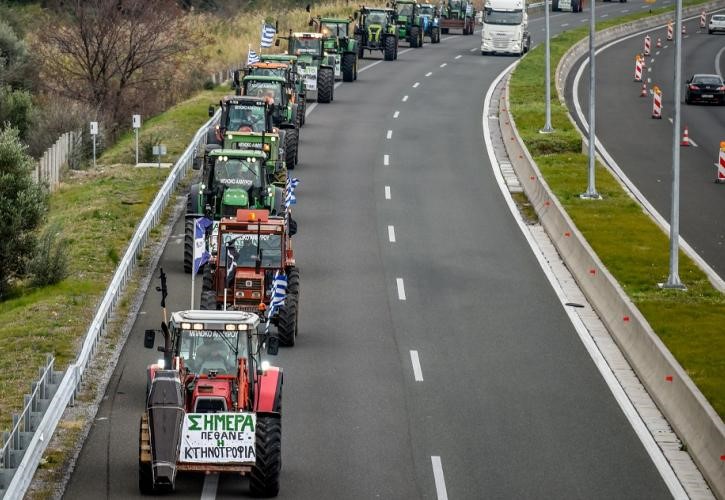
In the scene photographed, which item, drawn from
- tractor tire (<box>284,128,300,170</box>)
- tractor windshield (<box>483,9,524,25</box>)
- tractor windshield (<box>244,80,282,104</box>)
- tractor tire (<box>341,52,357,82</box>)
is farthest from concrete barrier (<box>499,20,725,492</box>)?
tractor windshield (<box>483,9,524,25</box>)

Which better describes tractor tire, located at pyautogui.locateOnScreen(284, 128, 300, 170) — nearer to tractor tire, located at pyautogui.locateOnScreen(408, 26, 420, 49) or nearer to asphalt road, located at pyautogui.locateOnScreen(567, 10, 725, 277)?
asphalt road, located at pyautogui.locateOnScreen(567, 10, 725, 277)

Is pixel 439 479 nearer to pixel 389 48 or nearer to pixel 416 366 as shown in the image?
pixel 416 366

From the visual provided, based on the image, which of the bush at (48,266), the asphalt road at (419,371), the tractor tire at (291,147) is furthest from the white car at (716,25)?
the bush at (48,266)

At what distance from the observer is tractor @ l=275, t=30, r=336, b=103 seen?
57.8 meters

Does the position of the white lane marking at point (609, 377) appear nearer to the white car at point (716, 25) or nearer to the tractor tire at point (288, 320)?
the tractor tire at point (288, 320)

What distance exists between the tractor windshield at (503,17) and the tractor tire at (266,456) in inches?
→ 2463

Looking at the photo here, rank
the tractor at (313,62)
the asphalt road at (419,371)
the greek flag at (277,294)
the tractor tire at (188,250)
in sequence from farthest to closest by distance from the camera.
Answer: the tractor at (313,62) < the tractor tire at (188,250) < the greek flag at (277,294) < the asphalt road at (419,371)

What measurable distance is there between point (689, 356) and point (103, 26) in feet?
144

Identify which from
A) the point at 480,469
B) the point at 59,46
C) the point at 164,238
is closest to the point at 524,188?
the point at 164,238

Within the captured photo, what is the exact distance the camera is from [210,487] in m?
18.4

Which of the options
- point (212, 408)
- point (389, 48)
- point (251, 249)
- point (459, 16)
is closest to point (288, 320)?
point (251, 249)

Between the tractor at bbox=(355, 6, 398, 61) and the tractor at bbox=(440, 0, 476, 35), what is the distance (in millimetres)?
17207

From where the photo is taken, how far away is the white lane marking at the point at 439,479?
18.6 meters

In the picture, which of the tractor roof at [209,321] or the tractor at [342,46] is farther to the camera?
the tractor at [342,46]
